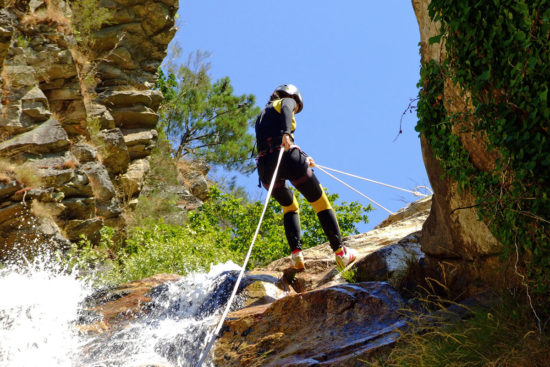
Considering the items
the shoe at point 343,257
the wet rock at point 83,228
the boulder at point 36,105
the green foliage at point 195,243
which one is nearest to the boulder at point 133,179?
the green foliage at point 195,243

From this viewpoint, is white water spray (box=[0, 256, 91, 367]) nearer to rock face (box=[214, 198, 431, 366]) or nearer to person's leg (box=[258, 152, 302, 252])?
rock face (box=[214, 198, 431, 366])

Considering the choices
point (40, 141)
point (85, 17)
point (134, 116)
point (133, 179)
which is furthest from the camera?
point (134, 116)

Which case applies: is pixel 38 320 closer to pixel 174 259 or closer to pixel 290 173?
pixel 290 173

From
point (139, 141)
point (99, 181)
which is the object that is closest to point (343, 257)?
point (99, 181)

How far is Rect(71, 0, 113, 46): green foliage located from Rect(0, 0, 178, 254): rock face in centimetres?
26

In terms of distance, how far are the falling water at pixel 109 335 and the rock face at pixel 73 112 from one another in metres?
5.16

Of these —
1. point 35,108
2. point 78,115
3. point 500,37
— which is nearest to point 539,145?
point 500,37

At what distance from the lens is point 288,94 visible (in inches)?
296

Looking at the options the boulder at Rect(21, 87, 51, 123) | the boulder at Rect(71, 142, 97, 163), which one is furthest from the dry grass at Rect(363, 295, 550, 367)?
the boulder at Rect(71, 142, 97, 163)

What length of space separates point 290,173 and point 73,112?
1108 cm

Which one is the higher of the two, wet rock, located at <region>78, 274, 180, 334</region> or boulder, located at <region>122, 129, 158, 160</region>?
boulder, located at <region>122, 129, 158, 160</region>

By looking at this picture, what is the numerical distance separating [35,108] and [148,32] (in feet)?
23.3

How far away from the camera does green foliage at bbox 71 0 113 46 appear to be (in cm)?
1848

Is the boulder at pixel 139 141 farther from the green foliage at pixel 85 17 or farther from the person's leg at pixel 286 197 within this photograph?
the person's leg at pixel 286 197
